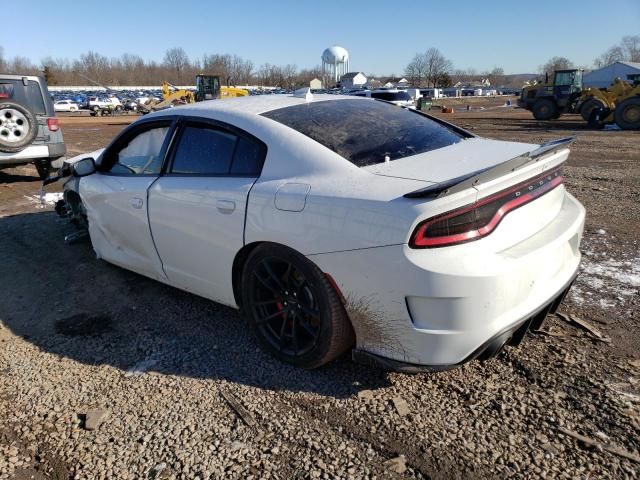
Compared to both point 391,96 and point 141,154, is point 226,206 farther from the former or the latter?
point 391,96

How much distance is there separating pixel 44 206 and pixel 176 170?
4.80 metres

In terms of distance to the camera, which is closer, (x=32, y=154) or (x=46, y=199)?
(x=46, y=199)

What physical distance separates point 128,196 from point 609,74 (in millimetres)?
92245

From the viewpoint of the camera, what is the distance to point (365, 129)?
9.96 feet

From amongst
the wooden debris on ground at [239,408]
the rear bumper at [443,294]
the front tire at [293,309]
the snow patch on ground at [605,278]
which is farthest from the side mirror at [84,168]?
the snow patch on ground at [605,278]

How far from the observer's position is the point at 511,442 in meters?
2.22

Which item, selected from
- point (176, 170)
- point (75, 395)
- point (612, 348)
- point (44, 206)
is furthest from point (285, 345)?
point (44, 206)

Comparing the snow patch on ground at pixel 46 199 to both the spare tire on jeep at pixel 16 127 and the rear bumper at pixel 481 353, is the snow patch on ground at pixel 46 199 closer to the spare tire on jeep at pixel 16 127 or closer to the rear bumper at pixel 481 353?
the spare tire on jeep at pixel 16 127

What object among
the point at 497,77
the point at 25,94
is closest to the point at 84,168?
the point at 25,94

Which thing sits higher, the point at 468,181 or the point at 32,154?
the point at 468,181

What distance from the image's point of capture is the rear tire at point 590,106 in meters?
19.6

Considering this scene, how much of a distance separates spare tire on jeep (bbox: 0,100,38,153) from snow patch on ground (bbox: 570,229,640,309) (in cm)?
812

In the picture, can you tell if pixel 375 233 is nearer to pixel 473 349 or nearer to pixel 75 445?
pixel 473 349

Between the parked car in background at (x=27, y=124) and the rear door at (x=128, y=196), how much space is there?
471 cm
